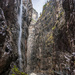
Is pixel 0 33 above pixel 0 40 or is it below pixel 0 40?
above

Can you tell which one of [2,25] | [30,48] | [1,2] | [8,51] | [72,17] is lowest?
[30,48]

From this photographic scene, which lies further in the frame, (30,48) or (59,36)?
(30,48)

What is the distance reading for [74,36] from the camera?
1380 centimetres

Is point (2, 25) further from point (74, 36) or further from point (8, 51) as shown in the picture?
point (74, 36)

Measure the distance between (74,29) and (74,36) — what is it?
0.96m

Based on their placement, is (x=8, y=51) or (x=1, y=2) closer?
(x=8, y=51)

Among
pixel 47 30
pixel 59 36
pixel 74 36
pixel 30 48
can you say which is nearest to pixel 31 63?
pixel 30 48

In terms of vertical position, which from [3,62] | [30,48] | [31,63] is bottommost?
[31,63]

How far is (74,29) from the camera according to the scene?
45.7 feet

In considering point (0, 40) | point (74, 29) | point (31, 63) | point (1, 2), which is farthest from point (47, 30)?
point (0, 40)

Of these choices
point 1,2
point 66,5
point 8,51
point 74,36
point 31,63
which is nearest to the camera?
point 8,51

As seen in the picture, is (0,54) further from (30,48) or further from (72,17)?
(30,48)

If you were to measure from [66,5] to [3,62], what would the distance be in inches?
511

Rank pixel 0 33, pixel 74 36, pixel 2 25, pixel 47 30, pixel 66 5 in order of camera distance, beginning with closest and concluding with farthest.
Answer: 1. pixel 0 33
2. pixel 2 25
3. pixel 74 36
4. pixel 66 5
5. pixel 47 30
